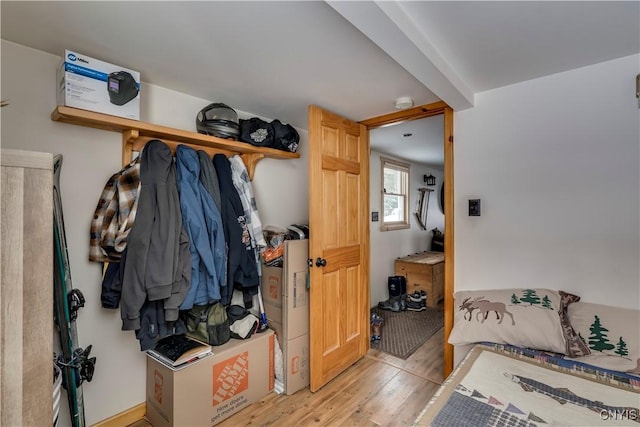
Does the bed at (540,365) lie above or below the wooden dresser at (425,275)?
above

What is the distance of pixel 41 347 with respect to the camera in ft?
2.11

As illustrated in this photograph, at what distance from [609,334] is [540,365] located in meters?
0.43

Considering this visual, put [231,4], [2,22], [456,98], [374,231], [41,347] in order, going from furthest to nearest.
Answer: [374,231], [456,98], [2,22], [231,4], [41,347]

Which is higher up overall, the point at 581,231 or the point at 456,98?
the point at 456,98

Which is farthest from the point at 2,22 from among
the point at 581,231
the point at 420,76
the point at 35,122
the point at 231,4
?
the point at 581,231

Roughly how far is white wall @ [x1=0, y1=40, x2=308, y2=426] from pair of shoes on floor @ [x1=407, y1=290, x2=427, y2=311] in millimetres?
3139

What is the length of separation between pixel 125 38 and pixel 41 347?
1.42 m

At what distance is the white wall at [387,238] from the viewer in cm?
399

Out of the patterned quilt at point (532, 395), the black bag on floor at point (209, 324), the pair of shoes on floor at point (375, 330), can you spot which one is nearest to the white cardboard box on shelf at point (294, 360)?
the black bag on floor at point (209, 324)

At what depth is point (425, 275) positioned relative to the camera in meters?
4.06

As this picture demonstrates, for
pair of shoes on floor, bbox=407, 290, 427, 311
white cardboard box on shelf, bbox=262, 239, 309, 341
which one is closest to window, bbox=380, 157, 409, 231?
pair of shoes on floor, bbox=407, 290, 427, 311

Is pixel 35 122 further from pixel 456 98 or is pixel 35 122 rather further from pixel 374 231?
pixel 374 231

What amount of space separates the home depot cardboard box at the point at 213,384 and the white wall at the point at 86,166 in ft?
0.60

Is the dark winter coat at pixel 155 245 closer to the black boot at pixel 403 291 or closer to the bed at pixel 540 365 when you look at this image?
the bed at pixel 540 365
